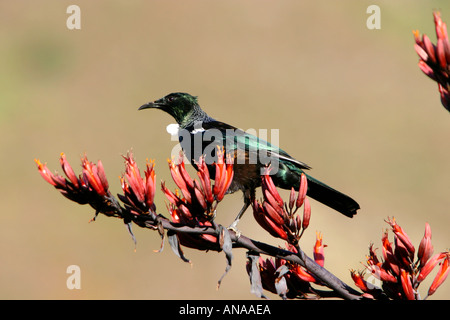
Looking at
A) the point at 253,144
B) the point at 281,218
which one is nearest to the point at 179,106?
the point at 253,144

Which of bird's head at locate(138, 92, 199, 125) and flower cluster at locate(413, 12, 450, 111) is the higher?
bird's head at locate(138, 92, 199, 125)

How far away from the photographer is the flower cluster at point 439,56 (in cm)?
197

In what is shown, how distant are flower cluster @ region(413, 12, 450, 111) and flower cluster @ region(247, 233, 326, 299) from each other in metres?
1.00

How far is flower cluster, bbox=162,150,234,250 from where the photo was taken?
2477 mm

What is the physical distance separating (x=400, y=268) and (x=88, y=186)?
144 cm

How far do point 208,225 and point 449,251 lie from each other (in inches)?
45.6

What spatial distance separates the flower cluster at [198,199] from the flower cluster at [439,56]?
99cm

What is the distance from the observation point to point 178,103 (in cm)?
486

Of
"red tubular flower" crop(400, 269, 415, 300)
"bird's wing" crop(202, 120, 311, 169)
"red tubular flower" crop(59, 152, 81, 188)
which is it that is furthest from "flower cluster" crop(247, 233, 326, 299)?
"bird's wing" crop(202, 120, 311, 169)

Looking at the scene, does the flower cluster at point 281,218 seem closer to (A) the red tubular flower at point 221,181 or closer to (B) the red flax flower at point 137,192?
(A) the red tubular flower at point 221,181

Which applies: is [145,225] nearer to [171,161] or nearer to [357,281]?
[171,161]

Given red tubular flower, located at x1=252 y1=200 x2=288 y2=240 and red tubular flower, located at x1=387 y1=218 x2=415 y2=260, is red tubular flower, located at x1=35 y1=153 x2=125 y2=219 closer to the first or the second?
red tubular flower, located at x1=252 y1=200 x2=288 y2=240

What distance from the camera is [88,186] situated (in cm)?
239

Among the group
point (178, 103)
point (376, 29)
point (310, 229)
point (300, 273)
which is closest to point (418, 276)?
point (300, 273)
